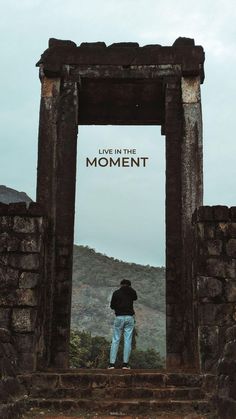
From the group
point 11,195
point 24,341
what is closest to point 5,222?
point 24,341

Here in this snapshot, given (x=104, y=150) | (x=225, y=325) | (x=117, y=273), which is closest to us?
(x=225, y=325)

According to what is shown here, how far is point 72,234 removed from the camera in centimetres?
996

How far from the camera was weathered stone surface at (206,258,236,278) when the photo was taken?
823 centimetres

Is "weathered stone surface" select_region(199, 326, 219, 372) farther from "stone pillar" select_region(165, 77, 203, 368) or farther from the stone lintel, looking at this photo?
the stone lintel

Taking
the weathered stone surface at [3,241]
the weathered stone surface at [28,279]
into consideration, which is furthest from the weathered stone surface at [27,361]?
the weathered stone surface at [3,241]

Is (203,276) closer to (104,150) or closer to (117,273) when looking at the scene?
(104,150)

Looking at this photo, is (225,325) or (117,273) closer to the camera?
(225,325)

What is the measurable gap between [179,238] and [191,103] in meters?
2.47

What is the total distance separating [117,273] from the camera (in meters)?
56.4

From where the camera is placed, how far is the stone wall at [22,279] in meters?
8.06

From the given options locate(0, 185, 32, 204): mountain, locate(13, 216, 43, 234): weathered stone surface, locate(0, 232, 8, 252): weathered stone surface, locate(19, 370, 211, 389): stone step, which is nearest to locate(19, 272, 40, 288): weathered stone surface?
locate(0, 232, 8, 252): weathered stone surface

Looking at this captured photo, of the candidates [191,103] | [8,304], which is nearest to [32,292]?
[8,304]

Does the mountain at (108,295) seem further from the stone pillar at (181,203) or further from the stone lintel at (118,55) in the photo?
the stone lintel at (118,55)

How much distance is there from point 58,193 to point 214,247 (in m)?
3.14
